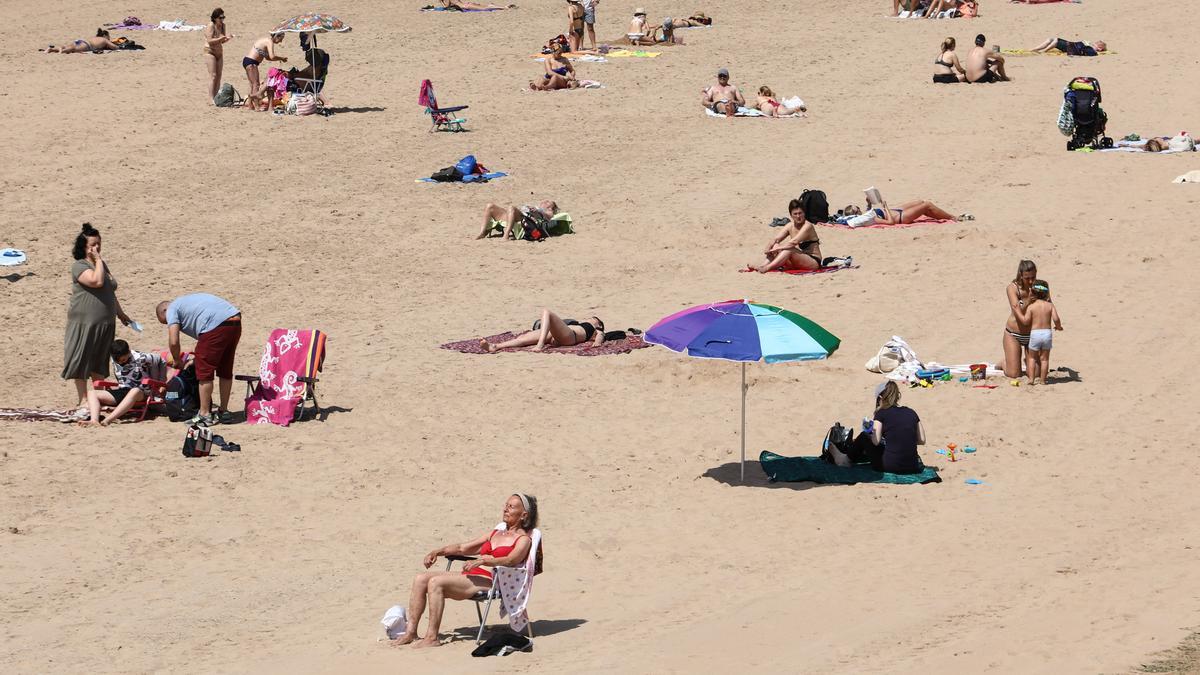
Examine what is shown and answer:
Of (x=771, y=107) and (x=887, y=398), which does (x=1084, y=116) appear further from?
(x=887, y=398)

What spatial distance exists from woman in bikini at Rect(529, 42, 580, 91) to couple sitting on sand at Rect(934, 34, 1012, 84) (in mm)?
6459

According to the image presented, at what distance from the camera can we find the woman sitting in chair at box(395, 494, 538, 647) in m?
10.0

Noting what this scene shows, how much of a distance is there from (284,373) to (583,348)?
343 cm

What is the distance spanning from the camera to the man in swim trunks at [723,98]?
2838 cm

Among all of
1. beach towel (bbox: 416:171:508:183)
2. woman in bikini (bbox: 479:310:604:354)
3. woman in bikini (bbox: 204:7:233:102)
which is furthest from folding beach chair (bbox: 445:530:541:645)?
woman in bikini (bbox: 204:7:233:102)

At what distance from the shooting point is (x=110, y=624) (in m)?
10.5

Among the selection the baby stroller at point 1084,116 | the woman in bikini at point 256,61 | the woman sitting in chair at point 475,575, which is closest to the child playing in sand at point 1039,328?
the woman sitting in chair at point 475,575

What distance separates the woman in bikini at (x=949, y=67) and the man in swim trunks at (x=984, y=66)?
0.64 feet

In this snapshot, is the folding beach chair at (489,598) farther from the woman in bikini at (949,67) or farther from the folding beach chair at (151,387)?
the woman in bikini at (949,67)

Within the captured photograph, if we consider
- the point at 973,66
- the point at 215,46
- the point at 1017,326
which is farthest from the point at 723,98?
the point at 1017,326

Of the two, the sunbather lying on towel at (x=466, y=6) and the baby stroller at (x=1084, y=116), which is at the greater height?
the sunbather lying on towel at (x=466, y=6)

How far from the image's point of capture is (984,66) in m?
29.8

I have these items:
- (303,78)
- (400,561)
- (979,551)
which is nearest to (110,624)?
(400,561)

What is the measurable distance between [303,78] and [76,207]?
20.8 ft
